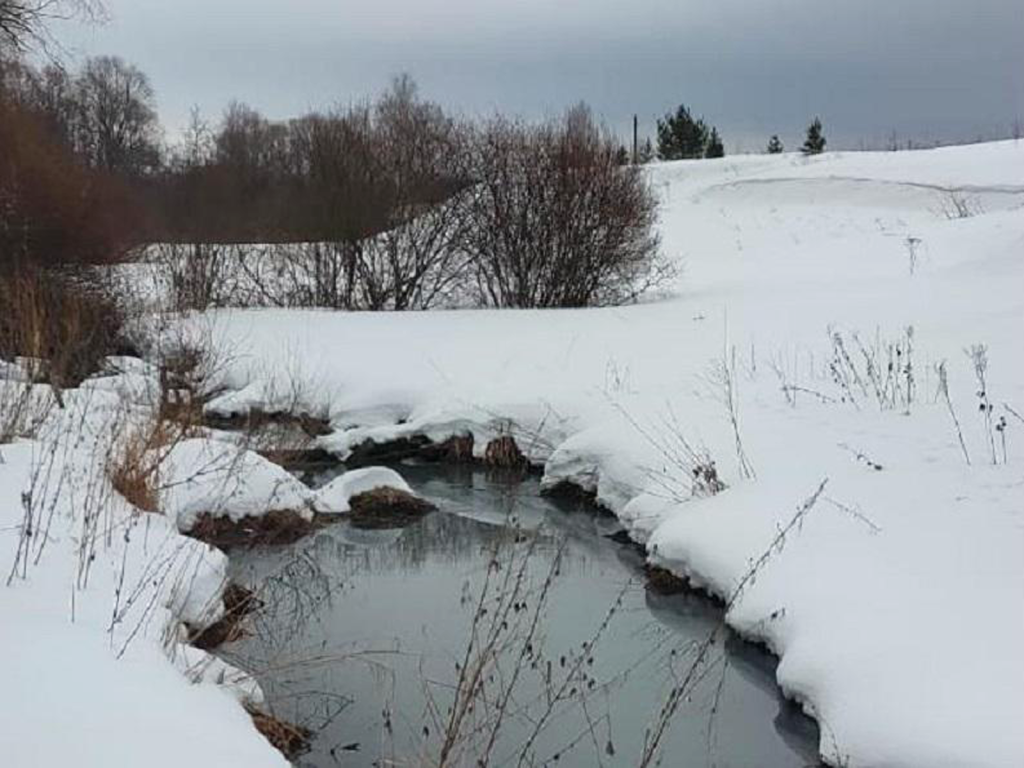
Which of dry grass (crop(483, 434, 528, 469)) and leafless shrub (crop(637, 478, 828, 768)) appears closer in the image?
leafless shrub (crop(637, 478, 828, 768))

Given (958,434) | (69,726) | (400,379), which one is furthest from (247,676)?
(400,379)

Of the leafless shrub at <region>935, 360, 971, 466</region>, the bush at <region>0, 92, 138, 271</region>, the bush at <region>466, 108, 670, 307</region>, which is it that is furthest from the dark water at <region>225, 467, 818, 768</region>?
the bush at <region>466, 108, 670, 307</region>

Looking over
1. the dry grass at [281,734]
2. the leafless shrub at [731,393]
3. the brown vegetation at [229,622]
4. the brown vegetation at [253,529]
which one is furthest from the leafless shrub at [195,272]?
the dry grass at [281,734]

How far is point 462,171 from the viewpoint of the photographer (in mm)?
19953

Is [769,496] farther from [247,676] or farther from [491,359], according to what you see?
[491,359]

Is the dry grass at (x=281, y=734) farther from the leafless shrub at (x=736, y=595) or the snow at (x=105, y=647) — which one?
the leafless shrub at (x=736, y=595)

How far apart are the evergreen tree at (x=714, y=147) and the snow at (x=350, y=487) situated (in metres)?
37.3

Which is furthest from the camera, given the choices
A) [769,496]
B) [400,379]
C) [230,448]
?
[400,379]

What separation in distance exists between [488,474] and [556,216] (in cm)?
765

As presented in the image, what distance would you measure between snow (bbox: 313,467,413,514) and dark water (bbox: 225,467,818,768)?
38 cm

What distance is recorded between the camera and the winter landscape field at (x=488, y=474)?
575 centimetres

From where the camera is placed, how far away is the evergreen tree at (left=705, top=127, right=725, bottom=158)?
46659mm

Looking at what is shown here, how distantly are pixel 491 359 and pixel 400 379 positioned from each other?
122 cm

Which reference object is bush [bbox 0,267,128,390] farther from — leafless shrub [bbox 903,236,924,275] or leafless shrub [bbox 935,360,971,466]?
leafless shrub [bbox 903,236,924,275]
